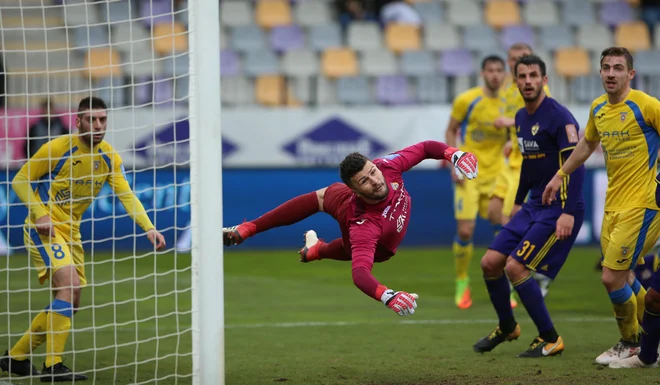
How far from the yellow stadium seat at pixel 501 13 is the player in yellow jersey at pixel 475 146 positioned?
10.0 metres

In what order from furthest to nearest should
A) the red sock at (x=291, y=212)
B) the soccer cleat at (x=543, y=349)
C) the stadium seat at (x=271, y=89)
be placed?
the stadium seat at (x=271, y=89)
the soccer cleat at (x=543, y=349)
the red sock at (x=291, y=212)

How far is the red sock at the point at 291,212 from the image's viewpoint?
7.07m

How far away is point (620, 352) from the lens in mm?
6992

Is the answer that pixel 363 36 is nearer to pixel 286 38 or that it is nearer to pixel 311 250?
pixel 286 38

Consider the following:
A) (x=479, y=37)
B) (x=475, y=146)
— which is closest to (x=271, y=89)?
(x=479, y=37)

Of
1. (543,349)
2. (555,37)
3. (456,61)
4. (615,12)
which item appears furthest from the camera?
(615,12)

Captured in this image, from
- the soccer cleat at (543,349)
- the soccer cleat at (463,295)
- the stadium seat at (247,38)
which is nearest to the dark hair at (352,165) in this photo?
the soccer cleat at (543,349)

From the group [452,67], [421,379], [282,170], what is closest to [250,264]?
[282,170]

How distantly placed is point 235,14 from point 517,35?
5728 mm

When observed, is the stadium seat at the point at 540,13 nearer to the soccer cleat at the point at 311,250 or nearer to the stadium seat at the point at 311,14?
the stadium seat at the point at 311,14

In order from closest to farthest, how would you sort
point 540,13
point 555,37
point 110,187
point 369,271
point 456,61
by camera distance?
point 369,271 < point 110,187 < point 456,61 < point 555,37 < point 540,13

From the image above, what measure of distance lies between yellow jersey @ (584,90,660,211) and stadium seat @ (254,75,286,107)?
37.1 ft

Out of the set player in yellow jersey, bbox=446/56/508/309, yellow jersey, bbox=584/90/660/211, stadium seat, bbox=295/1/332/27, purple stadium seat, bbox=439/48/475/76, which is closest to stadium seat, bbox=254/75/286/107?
stadium seat, bbox=295/1/332/27

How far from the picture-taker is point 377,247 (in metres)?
6.76
